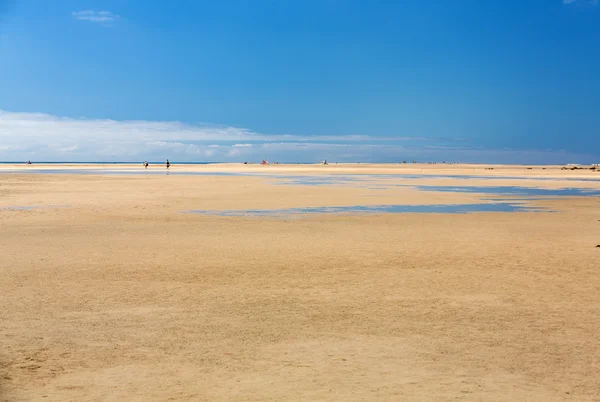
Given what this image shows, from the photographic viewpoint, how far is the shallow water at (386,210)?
2358 centimetres

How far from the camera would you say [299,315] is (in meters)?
8.82

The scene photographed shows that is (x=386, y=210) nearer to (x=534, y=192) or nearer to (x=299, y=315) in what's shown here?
(x=299, y=315)

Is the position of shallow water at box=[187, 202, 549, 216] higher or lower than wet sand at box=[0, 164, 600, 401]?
higher

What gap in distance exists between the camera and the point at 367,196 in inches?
1296

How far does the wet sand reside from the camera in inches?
249

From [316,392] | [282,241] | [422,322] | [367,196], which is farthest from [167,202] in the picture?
[316,392]

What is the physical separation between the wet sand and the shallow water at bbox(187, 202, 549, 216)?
5.85 m

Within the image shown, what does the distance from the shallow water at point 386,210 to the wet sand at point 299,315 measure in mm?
5850

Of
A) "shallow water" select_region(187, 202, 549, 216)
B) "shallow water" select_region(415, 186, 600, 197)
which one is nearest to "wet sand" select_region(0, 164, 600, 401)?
"shallow water" select_region(187, 202, 549, 216)

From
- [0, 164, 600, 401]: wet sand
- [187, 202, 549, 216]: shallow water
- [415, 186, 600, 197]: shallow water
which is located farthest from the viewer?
[415, 186, 600, 197]: shallow water

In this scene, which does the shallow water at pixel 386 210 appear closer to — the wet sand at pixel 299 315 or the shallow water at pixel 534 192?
the wet sand at pixel 299 315

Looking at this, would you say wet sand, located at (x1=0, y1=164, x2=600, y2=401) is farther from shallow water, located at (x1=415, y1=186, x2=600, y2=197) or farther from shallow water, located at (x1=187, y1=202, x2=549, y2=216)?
shallow water, located at (x1=415, y1=186, x2=600, y2=197)

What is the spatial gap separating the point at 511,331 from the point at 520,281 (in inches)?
131

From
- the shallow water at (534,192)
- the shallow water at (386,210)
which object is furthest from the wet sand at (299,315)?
the shallow water at (534,192)
